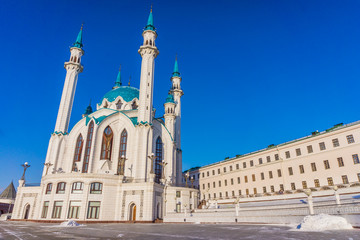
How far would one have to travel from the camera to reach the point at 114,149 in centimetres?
4175

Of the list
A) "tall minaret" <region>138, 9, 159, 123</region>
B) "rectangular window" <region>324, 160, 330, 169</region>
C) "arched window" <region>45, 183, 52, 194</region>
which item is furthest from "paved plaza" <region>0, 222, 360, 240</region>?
"tall minaret" <region>138, 9, 159, 123</region>

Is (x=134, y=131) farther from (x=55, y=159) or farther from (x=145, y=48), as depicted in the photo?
(x=145, y=48)

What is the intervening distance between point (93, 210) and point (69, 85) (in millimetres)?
28003

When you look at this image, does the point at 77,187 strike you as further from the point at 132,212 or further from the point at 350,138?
the point at 350,138

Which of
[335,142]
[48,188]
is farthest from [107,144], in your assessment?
[335,142]

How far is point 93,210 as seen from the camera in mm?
31719

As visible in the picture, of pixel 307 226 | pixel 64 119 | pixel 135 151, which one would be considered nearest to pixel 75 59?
pixel 64 119

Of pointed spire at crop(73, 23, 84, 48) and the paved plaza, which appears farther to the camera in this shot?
pointed spire at crop(73, 23, 84, 48)

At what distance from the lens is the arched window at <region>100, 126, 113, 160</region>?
40.9m

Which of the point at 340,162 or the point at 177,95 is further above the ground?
the point at 177,95

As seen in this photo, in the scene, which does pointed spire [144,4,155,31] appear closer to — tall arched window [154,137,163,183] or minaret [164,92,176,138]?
minaret [164,92,176,138]

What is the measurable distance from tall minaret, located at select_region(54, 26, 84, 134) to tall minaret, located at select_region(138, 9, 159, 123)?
14.6 m

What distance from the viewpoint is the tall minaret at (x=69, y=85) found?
45.4 metres

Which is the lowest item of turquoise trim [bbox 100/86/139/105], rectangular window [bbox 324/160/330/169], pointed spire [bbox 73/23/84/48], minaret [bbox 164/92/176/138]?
rectangular window [bbox 324/160/330/169]
